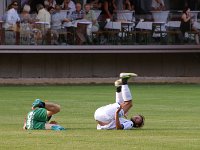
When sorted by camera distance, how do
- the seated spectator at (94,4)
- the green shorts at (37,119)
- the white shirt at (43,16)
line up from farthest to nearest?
the seated spectator at (94,4)
the white shirt at (43,16)
the green shorts at (37,119)

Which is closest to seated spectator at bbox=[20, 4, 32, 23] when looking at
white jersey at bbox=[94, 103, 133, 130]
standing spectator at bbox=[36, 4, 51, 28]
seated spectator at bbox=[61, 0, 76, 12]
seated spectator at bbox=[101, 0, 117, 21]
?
standing spectator at bbox=[36, 4, 51, 28]

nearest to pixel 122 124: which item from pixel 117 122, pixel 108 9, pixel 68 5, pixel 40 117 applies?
pixel 117 122

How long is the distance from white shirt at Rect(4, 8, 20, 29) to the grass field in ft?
7.52

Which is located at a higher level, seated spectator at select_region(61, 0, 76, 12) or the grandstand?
seated spectator at select_region(61, 0, 76, 12)

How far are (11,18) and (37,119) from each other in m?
17.1

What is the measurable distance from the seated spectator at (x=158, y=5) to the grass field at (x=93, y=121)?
322 cm

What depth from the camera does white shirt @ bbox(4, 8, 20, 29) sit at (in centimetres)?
3353

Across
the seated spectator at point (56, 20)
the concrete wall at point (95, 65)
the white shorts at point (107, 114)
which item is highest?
the seated spectator at point (56, 20)

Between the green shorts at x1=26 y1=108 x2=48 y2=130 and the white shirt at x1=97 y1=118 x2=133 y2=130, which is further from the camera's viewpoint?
the white shirt at x1=97 y1=118 x2=133 y2=130

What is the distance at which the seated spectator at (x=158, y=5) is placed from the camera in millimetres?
35612

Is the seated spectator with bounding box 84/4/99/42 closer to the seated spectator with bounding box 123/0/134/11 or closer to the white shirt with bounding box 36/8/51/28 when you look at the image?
the white shirt with bounding box 36/8/51/28

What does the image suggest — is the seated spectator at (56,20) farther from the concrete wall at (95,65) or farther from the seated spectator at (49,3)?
the concrete wall at (95,65)

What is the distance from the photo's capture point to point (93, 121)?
65.1 ft

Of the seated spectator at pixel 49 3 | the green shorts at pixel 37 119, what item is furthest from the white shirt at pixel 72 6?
the green shorts at pixel 37 119
